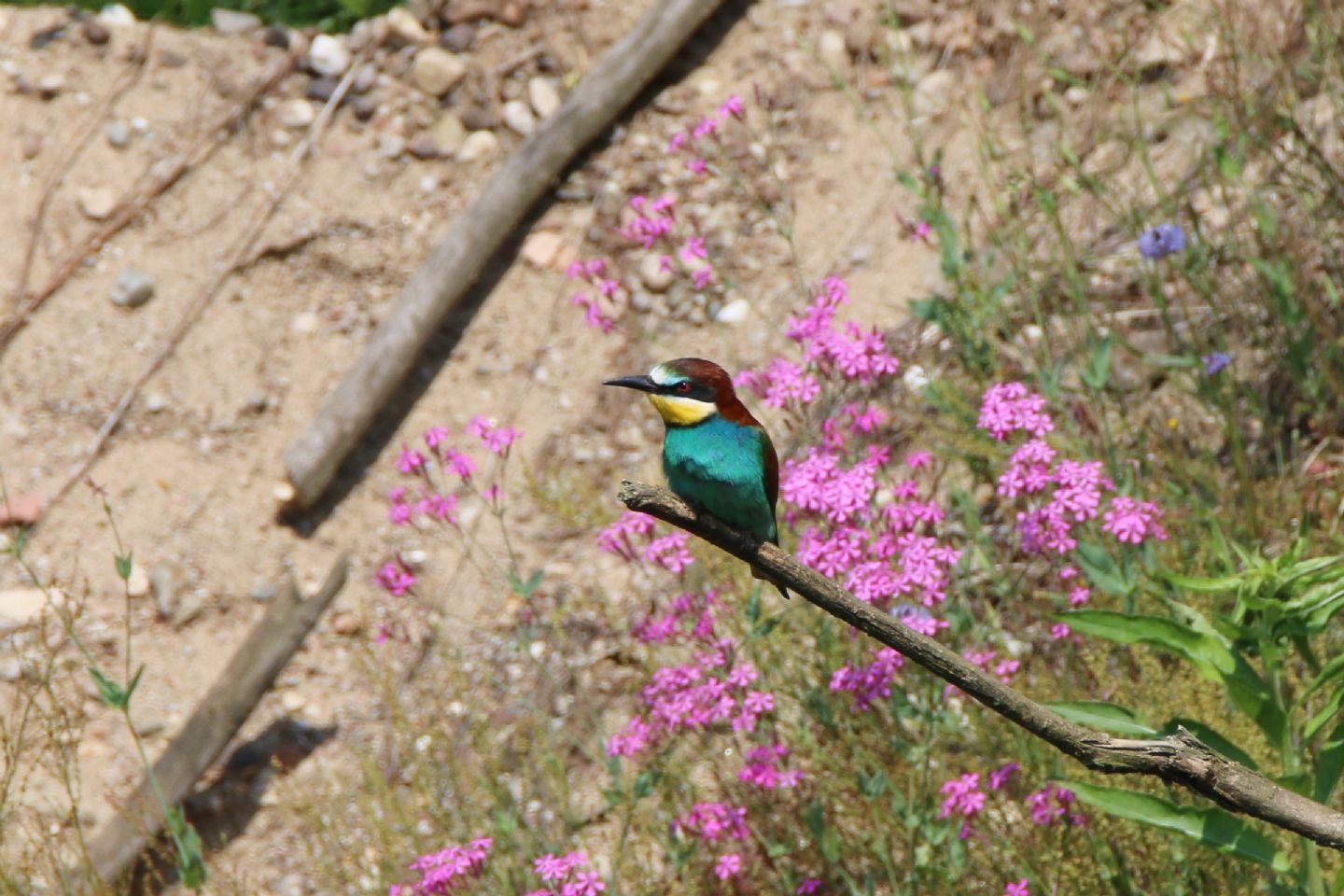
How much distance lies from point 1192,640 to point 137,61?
515 centimetres

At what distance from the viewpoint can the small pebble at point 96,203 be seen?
19.2 feet

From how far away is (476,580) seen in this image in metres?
5.12

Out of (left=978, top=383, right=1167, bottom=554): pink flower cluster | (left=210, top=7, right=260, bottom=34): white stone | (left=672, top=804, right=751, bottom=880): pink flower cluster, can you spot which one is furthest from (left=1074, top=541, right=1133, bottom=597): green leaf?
(left=210, top=7, right=260, bottom=34): white stone

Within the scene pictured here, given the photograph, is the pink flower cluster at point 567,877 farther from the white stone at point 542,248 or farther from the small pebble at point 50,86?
the small pebble at point 50,86

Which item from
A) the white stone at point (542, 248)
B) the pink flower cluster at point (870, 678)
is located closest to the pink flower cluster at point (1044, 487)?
the pink flower cluster at point (870, 678)

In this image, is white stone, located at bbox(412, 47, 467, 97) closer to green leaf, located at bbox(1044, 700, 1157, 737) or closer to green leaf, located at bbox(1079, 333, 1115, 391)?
green leaf, located at bbox(1079, 333, 1115, 391)

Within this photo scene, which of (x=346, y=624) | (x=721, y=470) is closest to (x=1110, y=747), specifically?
(x=721, y=470)

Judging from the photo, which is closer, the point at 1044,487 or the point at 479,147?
the point at 1044,487

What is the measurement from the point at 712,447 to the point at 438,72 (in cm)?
370

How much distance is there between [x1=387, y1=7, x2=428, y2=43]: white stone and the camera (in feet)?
20.3

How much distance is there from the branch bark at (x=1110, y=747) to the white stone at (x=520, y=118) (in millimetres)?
4186

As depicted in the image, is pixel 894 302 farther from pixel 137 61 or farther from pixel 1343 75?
pixel 137 61

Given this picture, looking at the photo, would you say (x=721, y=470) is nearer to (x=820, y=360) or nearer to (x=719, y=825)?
(x=820, y=360)

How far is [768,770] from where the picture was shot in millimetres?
3246
